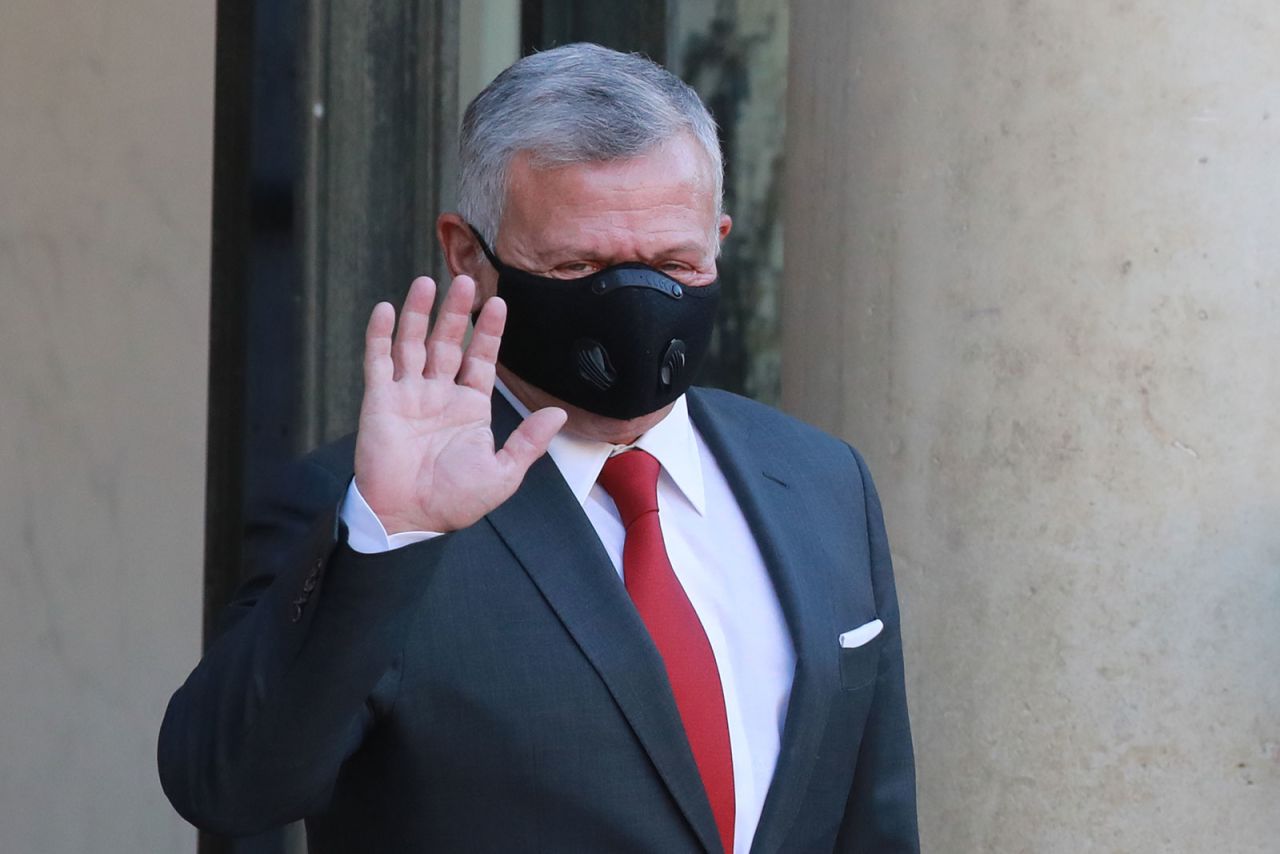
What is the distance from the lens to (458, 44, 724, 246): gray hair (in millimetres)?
2076

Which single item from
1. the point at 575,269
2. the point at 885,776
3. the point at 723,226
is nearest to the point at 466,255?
the point at 575,269

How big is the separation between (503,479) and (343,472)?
0.36 meters

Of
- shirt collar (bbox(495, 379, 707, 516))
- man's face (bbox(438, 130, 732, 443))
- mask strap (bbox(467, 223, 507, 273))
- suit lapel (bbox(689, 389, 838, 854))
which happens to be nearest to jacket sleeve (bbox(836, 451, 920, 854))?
suit lapel (bbox(689, 389, 838, 854))

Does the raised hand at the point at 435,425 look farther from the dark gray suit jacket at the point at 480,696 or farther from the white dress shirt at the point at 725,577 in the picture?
the white dress shirt at the point at 725,577

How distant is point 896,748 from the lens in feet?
7.55

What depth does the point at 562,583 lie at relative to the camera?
1967 millimetres

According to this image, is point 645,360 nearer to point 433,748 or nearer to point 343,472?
point 343,472

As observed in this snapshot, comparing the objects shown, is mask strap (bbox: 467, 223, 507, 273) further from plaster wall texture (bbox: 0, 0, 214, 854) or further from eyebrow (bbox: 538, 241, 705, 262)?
plaster wall texture (bbox: 0, 0, 214, 854)

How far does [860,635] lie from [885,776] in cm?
23

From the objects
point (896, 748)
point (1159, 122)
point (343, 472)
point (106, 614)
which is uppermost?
point (1159, 122)

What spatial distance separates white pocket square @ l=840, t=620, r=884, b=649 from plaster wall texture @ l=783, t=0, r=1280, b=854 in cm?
60

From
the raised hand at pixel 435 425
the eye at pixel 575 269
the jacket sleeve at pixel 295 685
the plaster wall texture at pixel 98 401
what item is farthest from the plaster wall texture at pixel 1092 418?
the plaster wall texture at pixel 98 401

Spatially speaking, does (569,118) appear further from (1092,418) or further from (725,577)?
(1092,418)

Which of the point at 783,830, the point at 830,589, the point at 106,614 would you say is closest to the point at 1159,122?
the point at 830,589
